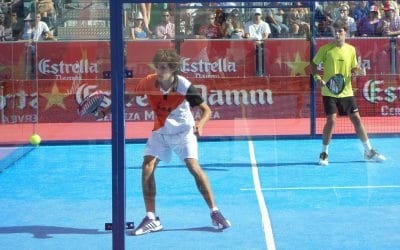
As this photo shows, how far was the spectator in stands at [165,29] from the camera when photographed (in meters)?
5.75

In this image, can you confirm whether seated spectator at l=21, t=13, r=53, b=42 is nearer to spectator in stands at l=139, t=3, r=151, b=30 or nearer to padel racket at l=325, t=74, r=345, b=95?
spectator in stands at l=139, t=3, r=151, b=30

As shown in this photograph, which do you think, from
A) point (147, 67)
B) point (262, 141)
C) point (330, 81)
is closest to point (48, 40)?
point (147, 67)

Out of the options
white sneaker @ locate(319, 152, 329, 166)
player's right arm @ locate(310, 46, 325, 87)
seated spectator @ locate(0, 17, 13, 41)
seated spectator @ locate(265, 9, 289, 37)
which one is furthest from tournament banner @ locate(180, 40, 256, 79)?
seated spectator @ locate(0, 17, 13, 41)

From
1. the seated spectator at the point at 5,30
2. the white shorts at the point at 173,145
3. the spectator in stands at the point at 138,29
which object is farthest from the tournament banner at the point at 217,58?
the seated spectator at the point at 5,30

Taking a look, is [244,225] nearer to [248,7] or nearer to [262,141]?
[262,141]

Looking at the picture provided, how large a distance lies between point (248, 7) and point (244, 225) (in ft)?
5.50

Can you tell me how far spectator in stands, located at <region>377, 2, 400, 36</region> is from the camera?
5796mm

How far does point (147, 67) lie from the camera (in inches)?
234

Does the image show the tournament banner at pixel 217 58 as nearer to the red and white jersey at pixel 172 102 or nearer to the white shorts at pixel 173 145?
the red and white jersey at pixel 172 102

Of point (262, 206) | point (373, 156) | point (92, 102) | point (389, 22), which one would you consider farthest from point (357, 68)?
point (92, 102)

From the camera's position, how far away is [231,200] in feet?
22.8

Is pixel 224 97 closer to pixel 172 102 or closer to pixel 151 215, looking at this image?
pixel 172 102

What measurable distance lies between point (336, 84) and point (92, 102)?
2794 millimetres

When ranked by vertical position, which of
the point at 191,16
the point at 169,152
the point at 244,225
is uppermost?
the point at 191,16
